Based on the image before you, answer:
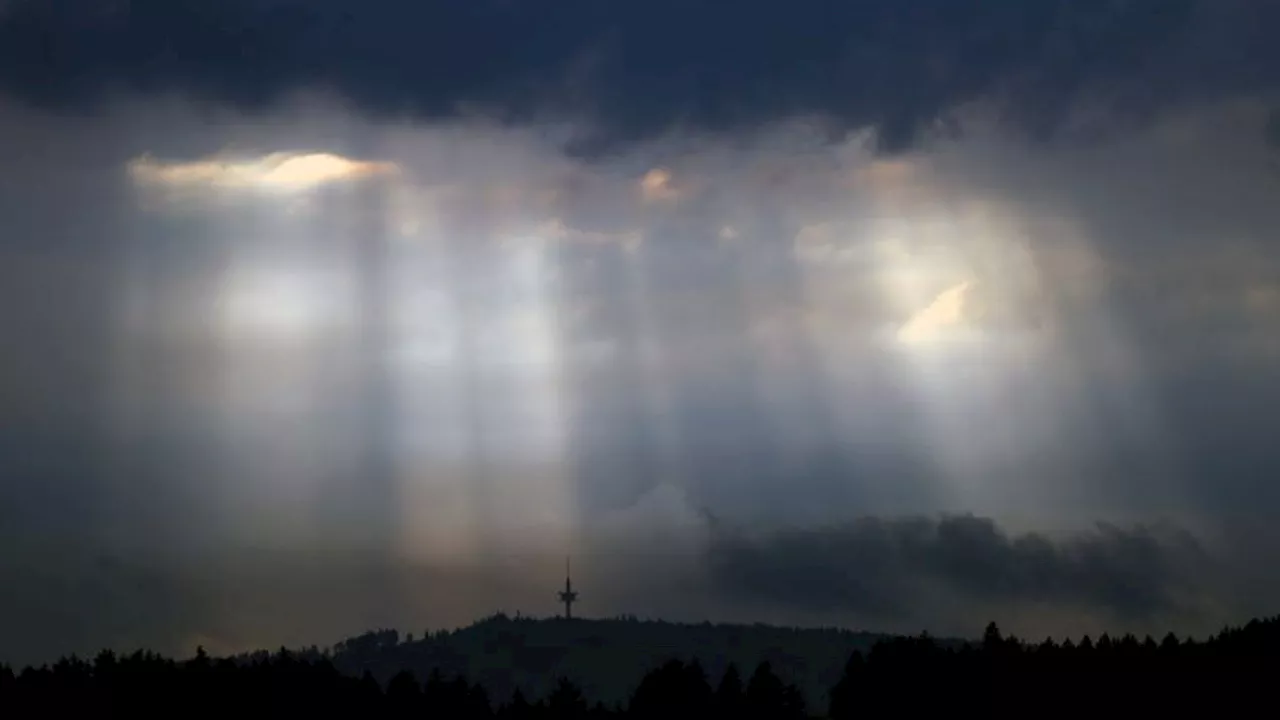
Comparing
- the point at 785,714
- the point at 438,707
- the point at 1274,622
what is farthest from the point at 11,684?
the point at 1274,622

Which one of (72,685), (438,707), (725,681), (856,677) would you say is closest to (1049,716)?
(856,677)

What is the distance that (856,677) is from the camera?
607 ft

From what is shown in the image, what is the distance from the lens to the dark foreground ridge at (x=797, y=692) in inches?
6506

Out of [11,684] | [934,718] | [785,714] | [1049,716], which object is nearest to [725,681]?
[785,714]

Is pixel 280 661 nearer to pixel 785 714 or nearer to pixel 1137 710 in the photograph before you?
pixel 785 714

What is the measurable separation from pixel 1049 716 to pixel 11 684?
350 feet

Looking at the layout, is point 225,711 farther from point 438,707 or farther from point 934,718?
point 934,718

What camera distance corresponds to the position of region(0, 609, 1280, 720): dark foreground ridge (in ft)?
542

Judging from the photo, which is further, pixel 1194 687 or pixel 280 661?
pixel 280 661

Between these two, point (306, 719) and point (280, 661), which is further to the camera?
point (280, 661)

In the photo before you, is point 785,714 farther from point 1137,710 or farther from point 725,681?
point 1137,710

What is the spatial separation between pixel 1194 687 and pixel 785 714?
1711 inches

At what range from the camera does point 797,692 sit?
619 ft

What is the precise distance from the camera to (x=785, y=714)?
603 feet
